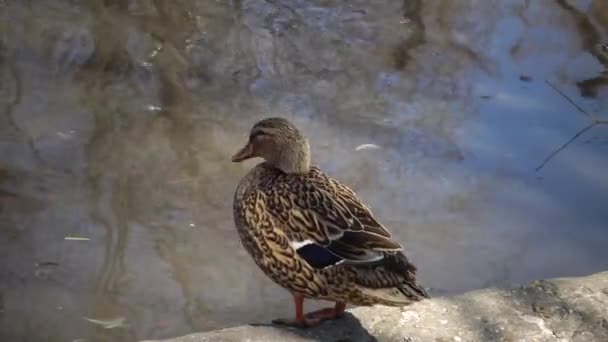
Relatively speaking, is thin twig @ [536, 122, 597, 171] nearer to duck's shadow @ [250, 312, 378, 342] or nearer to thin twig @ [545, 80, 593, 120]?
thin twig @ [545, 80, 593, 120]

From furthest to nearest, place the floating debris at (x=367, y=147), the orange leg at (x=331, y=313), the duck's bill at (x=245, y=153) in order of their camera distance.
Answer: the floating debris at (x=367, y=147) → the duck's bill at (x=245, y=153) → the orange leg at (x=331, y=313)

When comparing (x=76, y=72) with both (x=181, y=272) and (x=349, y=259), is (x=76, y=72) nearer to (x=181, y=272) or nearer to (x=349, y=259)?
(x=181, y=272)

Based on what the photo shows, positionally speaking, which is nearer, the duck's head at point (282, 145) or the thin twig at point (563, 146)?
the duck's head at point (282, 145)

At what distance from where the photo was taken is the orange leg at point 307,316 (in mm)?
3945

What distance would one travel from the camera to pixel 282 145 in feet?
13.5

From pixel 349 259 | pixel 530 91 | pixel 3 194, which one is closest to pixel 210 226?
pixel 3 194

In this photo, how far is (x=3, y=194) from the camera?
17.0 ft

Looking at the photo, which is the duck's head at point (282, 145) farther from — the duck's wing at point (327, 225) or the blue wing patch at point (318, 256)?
the blue wing patch at point (318, 256)

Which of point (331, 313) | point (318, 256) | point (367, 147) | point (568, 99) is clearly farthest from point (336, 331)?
point (568, 99)

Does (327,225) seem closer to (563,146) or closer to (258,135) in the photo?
(258,135)

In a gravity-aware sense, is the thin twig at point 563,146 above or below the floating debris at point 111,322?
above

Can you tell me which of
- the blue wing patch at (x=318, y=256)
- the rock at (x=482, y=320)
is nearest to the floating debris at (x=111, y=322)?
the rock at (x=482, y=320)

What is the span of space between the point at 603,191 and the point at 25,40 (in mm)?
4390

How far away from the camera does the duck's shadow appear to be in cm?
389
